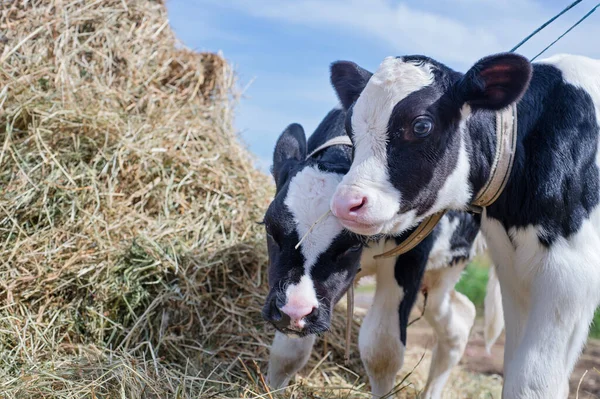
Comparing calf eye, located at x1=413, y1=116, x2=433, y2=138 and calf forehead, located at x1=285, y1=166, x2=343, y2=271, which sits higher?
calf eye, located at x1=413, y1=116, x2=433, y2=138

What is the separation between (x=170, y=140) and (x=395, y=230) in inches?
128

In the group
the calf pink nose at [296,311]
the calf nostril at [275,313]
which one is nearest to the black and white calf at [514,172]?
the calf pink nose at [296,311]

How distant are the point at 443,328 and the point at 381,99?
2.98 meters

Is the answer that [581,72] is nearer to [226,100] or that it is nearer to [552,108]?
[552,108]

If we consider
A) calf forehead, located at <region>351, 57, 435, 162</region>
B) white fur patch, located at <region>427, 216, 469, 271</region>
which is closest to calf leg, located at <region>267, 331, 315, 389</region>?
white fur patch, located at <region>427, 216, 469, 271</region>

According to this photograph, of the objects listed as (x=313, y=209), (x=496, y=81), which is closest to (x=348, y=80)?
(x=313, y=209)

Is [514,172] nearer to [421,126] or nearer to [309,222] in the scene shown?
[421,126]

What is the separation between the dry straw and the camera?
4.53 metres

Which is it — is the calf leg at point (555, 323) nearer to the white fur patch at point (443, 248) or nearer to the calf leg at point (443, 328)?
the white fur patch at point (443, 248)

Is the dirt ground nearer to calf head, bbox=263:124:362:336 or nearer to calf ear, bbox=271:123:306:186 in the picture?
calf ear, bbox=271:123:306:186

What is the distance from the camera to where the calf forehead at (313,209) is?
3.40 metres

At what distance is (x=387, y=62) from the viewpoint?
10.7ft

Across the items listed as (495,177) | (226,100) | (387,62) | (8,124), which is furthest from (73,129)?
(495,177)

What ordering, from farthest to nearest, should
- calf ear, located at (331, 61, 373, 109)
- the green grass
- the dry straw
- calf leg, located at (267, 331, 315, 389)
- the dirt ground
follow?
1. the green grass
2. the dirt ground
3. the dry straw
4. calf leg, located at (267, 331, 315, 389)
5. calf ear, located at (331, 61, 373, 109)
